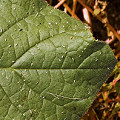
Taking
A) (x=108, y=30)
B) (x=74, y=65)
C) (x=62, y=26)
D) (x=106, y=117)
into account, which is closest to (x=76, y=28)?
(x=62, y=26)

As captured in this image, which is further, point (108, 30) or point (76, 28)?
point (108, 30)

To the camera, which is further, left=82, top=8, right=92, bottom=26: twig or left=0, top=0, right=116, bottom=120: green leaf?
left=82, top=8, right=92, bottom=26: twig

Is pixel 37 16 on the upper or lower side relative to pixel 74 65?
upper

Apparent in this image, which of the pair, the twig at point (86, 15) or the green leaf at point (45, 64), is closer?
the green leaf at point (45, 64)

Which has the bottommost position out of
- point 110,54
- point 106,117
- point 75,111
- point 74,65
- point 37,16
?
point 106,117

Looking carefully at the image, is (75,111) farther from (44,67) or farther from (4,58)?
(4,58)

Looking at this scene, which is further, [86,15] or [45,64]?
[86,15]

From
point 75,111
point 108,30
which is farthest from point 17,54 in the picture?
point 108,30
